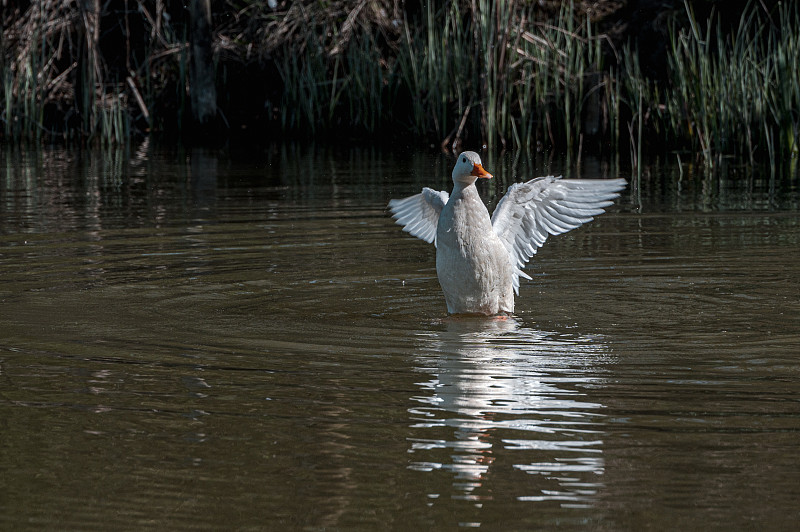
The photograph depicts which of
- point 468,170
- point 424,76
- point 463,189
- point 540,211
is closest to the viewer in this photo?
point 468,170

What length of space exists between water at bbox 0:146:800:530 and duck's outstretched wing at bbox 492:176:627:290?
0.30m

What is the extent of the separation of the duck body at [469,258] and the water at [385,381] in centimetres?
18

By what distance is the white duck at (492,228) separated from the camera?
6.54m

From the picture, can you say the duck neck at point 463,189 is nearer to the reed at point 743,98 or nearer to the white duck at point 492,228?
the white duck at point 492,228

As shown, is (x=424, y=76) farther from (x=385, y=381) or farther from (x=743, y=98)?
(x=385, y=381)

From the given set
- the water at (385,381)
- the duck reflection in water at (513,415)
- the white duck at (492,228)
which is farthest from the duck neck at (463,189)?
the duck reflection in water at (513,415)

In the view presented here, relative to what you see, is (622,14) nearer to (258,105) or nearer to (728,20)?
(728,20)

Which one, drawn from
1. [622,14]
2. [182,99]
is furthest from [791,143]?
[182,99]

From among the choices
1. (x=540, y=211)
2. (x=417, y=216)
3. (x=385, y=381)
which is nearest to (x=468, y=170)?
(x=540, y=211)

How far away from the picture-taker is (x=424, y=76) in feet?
52.7

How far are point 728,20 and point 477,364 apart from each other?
13.0m

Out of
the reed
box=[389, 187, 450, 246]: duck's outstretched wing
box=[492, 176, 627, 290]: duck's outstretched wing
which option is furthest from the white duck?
the reed

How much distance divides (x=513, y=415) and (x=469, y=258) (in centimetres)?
222

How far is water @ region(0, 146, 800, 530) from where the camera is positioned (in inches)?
140
